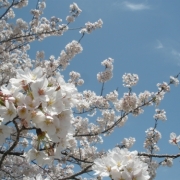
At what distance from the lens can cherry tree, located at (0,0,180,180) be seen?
1.78 metres

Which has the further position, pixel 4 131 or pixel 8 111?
pixel 4 131

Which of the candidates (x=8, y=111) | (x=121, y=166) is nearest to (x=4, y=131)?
(x=8, y=111)

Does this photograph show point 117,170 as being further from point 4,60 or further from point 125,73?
point 4,60

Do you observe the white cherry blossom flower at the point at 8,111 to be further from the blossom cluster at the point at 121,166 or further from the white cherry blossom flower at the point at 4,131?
the blossom cluster at the point at 121,166

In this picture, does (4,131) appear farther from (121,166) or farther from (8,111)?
(121,166)

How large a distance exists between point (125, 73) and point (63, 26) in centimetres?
294

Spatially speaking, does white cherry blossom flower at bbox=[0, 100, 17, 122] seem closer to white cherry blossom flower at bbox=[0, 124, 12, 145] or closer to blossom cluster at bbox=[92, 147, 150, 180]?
white cherry blossom flower at bbox=[0, 124, 12, 145]

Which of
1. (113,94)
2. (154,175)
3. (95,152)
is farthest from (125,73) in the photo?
(154,175)

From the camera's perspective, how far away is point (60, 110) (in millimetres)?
1773

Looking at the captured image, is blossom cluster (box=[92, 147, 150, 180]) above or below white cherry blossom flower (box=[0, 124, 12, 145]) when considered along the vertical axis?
below

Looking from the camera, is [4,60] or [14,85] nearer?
[14,85]

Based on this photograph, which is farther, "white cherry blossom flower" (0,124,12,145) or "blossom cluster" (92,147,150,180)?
"white cherry blossom flower" (0,124,12,145)

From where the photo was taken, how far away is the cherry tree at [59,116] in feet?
5.83

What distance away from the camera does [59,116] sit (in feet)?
6.07
